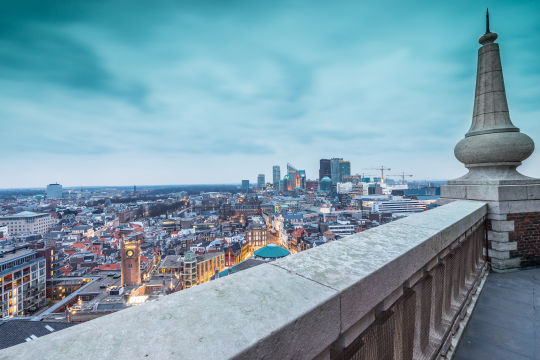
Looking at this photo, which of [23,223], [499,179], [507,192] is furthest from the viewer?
[23,223]

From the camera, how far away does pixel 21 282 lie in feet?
113

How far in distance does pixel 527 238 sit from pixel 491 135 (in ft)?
7.11

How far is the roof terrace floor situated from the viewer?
8.59ft

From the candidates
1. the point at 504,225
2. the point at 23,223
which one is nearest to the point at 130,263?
the point at 504,225

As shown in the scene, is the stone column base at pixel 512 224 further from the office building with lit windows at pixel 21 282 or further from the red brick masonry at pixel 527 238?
the office building with lit windows at pixel 21 282

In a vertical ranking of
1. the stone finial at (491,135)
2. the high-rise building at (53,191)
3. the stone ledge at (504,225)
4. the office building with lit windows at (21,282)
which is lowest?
the office building with lit windows at (21,282)

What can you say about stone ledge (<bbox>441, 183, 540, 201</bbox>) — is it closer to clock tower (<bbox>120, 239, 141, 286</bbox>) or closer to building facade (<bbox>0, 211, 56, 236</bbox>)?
clock tower (<bbox>120, 239, 141, 286</bbox>)

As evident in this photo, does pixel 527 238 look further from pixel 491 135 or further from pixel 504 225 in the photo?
pixel 491 135

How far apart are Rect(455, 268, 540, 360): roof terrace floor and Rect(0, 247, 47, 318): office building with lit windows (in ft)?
154

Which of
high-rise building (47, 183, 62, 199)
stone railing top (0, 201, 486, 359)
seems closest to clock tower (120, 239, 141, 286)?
stone railing top (0, 201, 486, 359)

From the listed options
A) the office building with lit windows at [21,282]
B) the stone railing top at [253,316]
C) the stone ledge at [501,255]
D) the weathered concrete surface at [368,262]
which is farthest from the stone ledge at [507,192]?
the office building with lit windows at [21,282]

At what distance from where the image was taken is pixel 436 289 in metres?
2.60

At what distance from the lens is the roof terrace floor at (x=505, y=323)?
8.59ft

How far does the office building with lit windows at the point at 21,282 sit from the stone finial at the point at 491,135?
48.0 m
